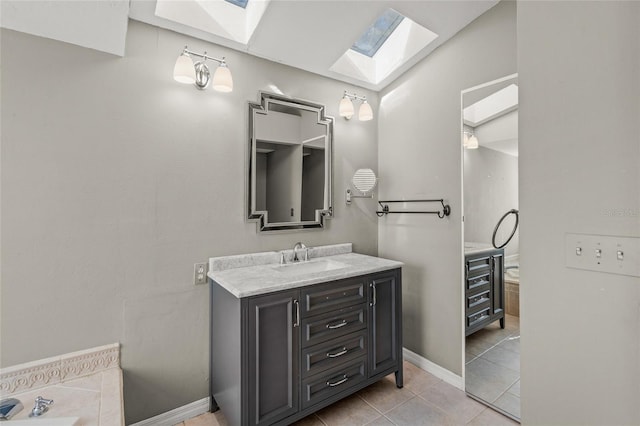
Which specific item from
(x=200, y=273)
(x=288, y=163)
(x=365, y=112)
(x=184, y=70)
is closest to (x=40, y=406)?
(x=200, y=273)

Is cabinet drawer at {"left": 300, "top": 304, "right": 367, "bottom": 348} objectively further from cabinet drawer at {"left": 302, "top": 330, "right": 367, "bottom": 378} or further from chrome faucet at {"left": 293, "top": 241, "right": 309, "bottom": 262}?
chrome faucet at {"left": 293, "top": 241, "right": 309, "bottom": 262}

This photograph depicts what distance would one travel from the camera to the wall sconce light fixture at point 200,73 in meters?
1.67

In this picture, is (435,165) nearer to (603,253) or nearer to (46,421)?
(603,253)

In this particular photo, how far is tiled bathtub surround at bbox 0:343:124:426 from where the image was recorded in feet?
4.21

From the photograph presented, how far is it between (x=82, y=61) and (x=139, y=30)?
372 mm

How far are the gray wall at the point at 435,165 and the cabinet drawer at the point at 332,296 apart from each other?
750 mm

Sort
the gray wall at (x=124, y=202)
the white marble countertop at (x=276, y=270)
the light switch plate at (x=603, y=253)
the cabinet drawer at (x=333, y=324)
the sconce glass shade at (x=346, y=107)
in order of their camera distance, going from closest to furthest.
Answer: the light switch plate at (x=603, y=253) < the gray wall at (x=124, y=202) < the white marble countertop at (x=276, y=270) < the cabinet drawer at (x=333, y=324) < the sconce glass shade at (x=346, y=107)

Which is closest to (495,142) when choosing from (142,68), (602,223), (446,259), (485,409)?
(446,259)

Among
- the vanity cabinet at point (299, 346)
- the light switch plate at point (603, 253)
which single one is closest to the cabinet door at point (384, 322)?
the vanity cabinet at point (299, 346)

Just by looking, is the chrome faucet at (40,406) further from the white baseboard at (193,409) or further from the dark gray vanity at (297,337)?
the dark gray vanity at (297,337)

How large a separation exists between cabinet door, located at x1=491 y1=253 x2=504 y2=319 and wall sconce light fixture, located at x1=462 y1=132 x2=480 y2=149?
2.50ft

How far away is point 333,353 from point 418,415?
27.0 inches

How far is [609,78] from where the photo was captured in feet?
2.95

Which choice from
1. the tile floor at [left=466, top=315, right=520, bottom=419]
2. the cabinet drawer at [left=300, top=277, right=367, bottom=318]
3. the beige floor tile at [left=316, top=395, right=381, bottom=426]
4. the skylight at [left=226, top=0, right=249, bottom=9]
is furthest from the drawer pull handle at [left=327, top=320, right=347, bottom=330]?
the skylight at [left=226, top=0, right=249, bottom=9]
